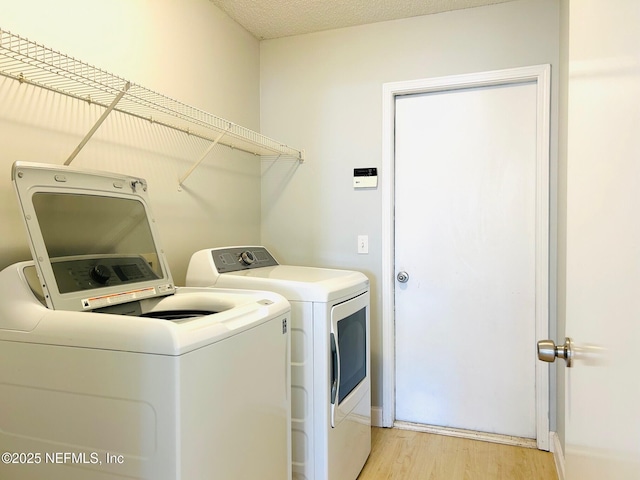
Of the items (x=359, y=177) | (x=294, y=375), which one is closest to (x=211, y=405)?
(x=294, y=375)

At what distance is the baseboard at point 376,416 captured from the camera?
259 cm

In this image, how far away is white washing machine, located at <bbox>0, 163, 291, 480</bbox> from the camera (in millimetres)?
969

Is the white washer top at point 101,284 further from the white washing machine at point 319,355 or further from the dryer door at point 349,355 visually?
the dryer door at point 349,355

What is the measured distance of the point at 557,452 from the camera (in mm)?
2154

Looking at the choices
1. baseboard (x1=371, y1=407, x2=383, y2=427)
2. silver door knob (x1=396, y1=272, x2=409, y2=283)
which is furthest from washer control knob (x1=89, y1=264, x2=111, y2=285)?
baseboard (x1=371, y1=407, x2=383, y2=427)

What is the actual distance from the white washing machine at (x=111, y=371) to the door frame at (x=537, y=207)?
4.10 ft

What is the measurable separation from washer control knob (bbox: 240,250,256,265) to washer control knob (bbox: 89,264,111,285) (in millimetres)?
812

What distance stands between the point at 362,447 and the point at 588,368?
159cm

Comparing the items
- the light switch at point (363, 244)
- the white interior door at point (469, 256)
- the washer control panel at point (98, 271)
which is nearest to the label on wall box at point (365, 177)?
the white interior door at point (469, 256)

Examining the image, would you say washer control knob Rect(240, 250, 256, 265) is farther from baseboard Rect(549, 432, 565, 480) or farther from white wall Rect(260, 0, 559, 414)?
baseboard Rect(549, 432, 565, 480)

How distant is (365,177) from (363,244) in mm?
417

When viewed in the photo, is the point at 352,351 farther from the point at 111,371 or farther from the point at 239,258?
the point at 111,371

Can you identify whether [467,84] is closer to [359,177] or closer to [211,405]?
[359,177]

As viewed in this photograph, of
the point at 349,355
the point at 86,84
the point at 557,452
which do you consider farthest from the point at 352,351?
the point at 86,84
